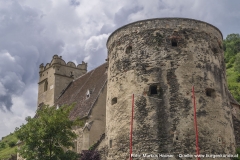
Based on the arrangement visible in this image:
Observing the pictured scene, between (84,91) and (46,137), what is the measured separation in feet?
35.0

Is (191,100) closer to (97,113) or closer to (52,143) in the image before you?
(52,143)

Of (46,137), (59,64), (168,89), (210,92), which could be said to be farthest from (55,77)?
(210,92)

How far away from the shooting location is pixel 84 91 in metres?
29.5

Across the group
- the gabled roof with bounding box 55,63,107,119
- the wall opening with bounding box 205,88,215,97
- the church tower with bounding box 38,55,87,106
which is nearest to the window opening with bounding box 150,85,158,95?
the wall opening with bounding box 205,88,215,97

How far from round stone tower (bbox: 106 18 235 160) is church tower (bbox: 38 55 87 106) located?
17.3 m

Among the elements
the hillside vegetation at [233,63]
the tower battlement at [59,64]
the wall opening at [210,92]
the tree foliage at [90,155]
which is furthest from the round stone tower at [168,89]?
the hillside vegetation at [233,63]

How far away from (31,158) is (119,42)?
25.7 feet

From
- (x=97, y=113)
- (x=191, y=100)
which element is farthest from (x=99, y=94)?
(x=191, y=100)

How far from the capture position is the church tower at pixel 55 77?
3625cm

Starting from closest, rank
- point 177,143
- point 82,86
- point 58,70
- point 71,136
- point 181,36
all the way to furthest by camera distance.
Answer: point 177,143 < point 181,36 < point 71,136 < point 82,86 < point 58,70

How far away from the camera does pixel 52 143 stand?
19281mm

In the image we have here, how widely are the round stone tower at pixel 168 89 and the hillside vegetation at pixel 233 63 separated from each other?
32051 mm

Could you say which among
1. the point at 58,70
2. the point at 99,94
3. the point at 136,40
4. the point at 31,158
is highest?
the point at 58,70

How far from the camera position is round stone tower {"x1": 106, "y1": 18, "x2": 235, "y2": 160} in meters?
17.1
